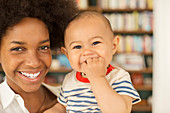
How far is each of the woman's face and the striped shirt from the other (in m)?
0.19

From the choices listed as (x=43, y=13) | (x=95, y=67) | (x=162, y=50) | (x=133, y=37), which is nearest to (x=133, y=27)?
(x=133, y=37)

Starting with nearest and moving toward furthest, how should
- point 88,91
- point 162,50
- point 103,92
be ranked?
point 103,92, point 88,91, point 162,50

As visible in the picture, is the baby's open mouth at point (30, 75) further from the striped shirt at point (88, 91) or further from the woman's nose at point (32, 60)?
the striped shirt at point (88, 91)


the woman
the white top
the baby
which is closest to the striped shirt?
the baby

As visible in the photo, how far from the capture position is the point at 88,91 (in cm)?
104

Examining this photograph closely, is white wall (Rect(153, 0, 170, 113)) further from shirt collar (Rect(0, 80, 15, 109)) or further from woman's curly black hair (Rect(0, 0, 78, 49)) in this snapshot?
shirt collar (Rect(0, 80, 15, 109))

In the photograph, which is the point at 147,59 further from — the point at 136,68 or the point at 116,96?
the point at 116,96

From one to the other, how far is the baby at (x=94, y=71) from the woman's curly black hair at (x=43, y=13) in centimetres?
24

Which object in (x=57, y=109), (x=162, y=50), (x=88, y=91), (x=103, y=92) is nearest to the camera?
(x=103, y=92)

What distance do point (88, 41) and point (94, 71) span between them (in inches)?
5.5

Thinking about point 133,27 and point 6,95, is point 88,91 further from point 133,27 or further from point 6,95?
point 133,27

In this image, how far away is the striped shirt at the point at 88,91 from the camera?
3.24ft

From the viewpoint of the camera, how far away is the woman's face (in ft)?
3.67

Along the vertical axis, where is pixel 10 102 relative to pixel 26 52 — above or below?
below
